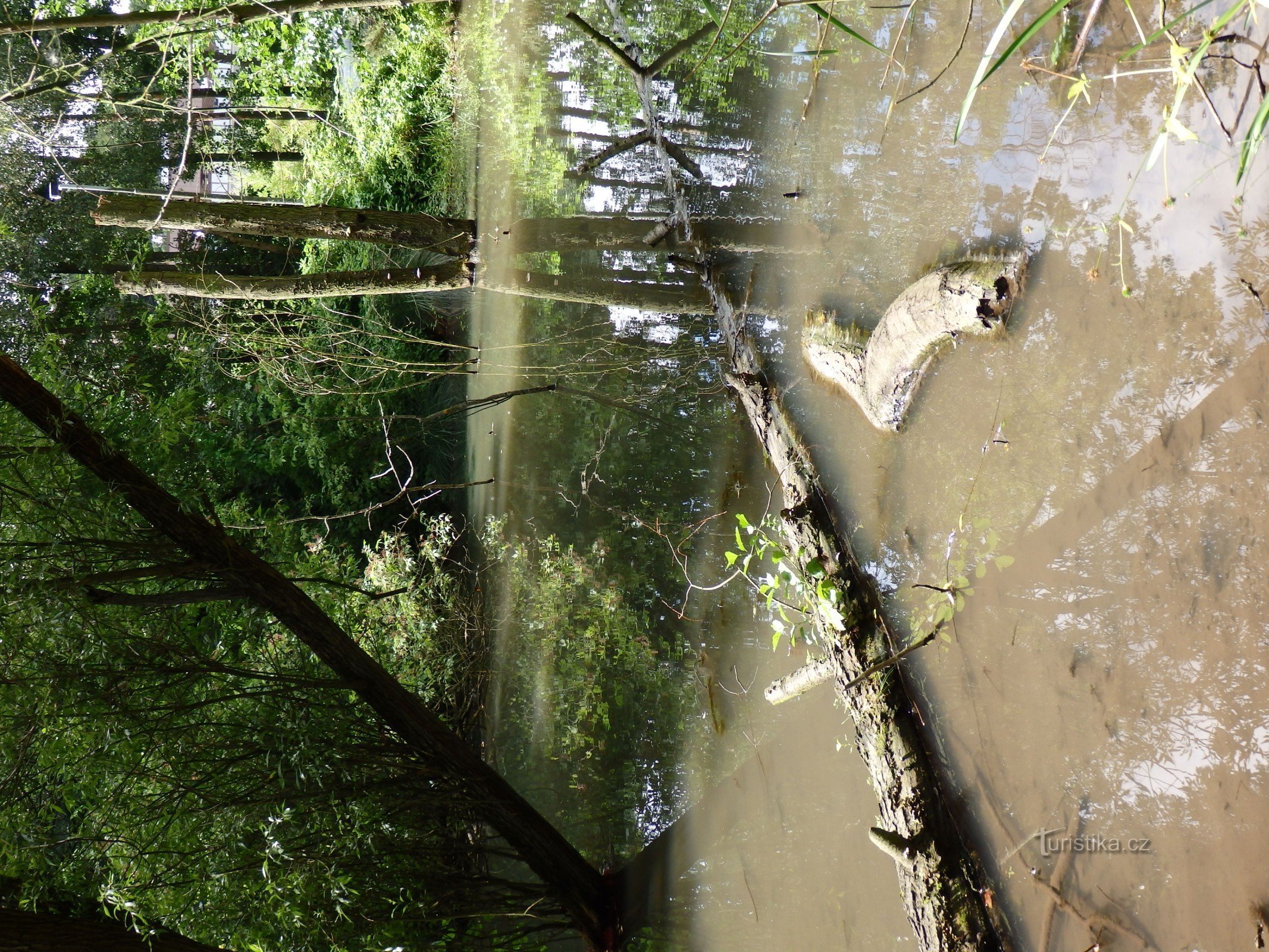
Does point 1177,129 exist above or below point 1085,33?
below

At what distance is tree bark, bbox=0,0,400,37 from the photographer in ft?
11.0

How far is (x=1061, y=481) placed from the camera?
1.89 m

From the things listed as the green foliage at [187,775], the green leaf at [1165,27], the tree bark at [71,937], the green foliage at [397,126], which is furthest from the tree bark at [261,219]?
the green leaf at [1165,27]

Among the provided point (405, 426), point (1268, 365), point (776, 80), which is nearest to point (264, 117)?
point (405, 426)

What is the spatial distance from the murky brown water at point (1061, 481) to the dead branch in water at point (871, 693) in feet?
0.23

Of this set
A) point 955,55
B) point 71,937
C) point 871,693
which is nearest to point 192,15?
point 955,55

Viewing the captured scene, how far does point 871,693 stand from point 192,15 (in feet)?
13.7

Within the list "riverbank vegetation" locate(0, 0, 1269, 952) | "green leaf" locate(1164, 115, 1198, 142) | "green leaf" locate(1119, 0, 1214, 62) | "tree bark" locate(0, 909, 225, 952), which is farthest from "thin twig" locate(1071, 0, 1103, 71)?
"tree bark" locate(0, 909, 225, 952)

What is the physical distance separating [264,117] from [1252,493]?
684cm

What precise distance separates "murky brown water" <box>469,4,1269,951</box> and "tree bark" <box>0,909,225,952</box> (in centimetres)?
203

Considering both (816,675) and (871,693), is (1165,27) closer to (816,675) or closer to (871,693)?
(871,693)

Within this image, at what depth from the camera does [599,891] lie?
11.8 ft

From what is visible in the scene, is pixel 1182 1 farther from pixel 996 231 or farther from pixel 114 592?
pixel 114 592

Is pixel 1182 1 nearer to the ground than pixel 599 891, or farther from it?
farther from it
